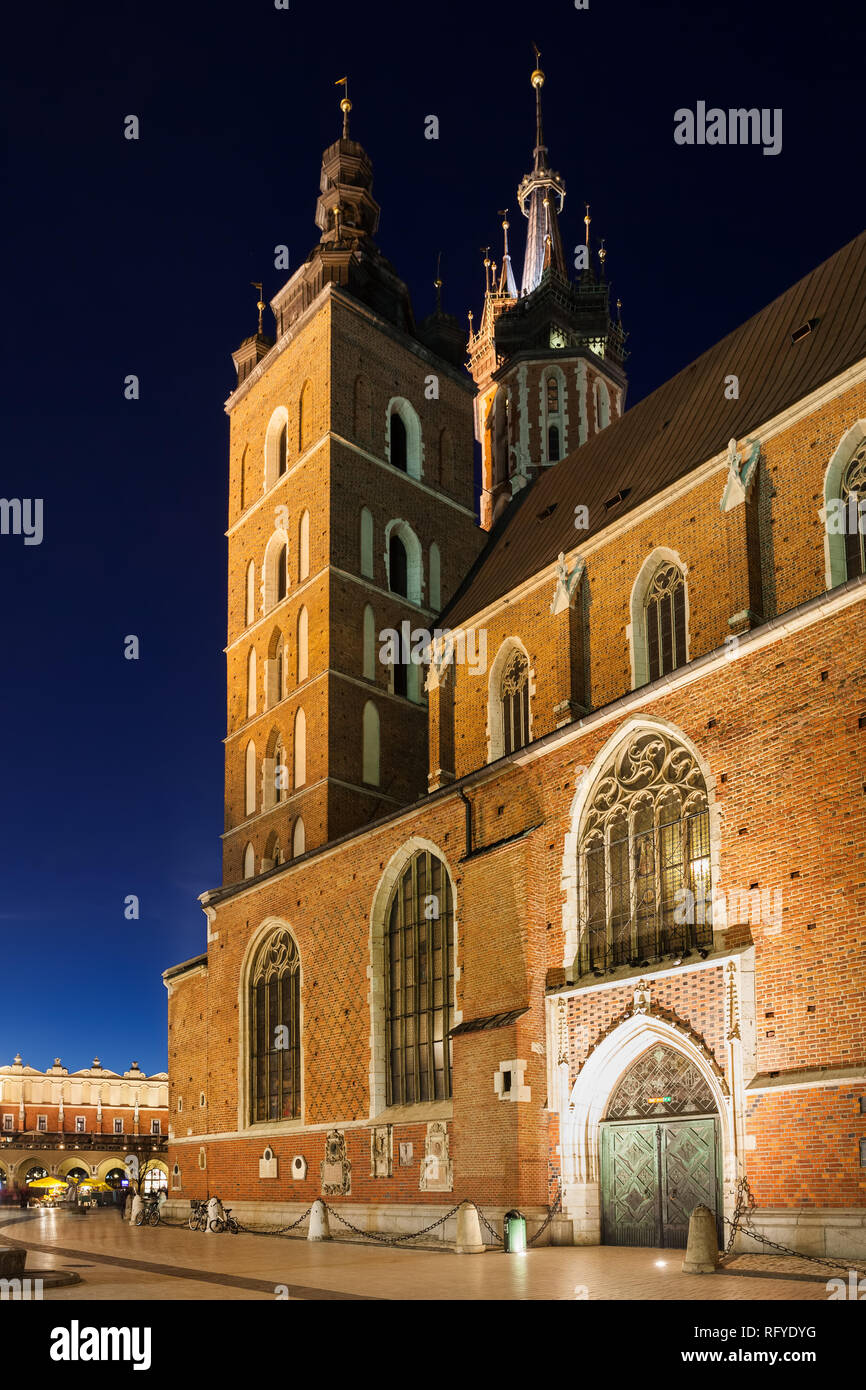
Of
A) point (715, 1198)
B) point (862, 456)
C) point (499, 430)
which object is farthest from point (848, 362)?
point (499, 430)

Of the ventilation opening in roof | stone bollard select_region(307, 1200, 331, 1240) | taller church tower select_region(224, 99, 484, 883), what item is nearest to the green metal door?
stone bollard select_region(307, 1200, 331, 1240)

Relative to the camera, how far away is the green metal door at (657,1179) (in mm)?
18031

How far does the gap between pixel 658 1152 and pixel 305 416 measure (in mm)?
21958

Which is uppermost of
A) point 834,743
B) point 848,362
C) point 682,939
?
point 848,362

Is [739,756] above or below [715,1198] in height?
above

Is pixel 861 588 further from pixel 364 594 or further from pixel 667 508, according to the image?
pixel 364 594

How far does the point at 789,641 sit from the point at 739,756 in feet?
5.56

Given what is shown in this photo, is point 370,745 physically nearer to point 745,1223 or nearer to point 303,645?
point 303,645

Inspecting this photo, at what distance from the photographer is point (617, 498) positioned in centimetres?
2569

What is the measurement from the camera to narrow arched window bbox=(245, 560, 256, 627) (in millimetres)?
36125

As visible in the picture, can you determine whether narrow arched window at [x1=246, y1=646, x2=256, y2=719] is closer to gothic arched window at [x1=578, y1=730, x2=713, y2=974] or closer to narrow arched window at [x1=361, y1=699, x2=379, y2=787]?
narrow arched window at [x1=361, y1=699, x2=379, y2=787]

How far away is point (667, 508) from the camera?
23.5 m

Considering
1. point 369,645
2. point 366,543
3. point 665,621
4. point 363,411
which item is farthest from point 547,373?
point 665,621

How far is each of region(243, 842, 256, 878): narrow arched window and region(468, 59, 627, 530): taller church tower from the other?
13.3m
